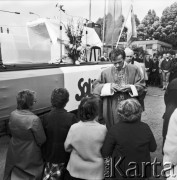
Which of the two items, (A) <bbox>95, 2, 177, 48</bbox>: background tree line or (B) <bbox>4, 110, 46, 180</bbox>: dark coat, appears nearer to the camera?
(B) <bbox>4, 110, 46, 180</bbox>: dark coat

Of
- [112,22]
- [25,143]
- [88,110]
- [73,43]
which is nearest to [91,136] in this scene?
[88,110]

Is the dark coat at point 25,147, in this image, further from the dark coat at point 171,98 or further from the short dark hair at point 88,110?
the dark coat at point 171,98

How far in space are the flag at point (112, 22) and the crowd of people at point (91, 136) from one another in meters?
5.52

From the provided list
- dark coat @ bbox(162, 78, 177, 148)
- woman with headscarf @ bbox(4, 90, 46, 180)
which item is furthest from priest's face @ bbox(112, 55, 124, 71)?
woman with headscarf @ bbox(4, 90, 46, 180)

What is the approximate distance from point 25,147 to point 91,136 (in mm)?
719

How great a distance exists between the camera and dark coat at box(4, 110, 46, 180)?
8.15 feet

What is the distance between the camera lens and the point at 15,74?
3953 mm

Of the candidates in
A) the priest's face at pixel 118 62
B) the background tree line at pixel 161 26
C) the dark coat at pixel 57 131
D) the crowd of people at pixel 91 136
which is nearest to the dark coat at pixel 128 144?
the crowd of people at pixel 91 136

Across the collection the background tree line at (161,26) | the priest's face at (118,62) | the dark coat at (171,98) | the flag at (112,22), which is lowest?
the dark coat at (171,98)

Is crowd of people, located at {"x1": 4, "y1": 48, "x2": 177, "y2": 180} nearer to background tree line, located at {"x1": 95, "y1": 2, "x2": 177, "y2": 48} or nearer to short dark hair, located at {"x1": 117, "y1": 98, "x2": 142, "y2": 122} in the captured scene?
short dark hair, located at {"x1": 117, "y1": 98, "x2": 142, "y2": 122}

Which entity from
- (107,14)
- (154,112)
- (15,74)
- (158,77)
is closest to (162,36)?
(158,77)

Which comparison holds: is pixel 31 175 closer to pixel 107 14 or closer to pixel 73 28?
pixel 73 28

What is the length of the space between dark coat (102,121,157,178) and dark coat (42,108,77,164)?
478mm

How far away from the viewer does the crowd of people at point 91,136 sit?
85.7 inches
